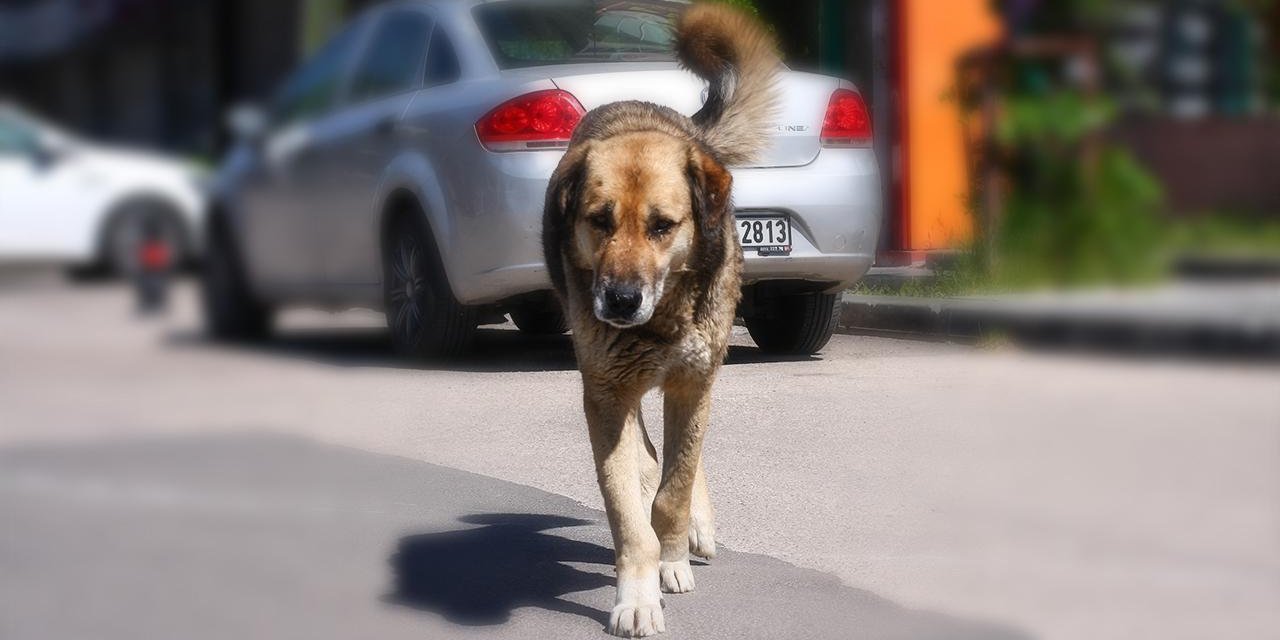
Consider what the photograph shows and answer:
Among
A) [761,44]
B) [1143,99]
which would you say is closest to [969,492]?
[761,44]

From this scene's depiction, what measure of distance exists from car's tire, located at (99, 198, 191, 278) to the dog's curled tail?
1.99 m

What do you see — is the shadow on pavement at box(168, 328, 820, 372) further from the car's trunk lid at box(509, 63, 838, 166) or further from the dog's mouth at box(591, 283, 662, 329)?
the dog's mouth at box(591, 283, 662, 329)

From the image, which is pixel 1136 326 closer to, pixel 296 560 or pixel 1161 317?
pixel 1161 317

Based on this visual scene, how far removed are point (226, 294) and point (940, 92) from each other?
7.64ft

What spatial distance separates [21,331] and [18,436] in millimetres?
807

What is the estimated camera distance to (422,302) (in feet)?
18.1

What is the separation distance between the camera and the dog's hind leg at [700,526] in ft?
12.3

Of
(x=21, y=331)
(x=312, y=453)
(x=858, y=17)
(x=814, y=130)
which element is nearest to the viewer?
(x=21, y=331)

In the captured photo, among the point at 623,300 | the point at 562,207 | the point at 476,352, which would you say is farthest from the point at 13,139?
the point at 476,352

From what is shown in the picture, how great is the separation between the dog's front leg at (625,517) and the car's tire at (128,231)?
1198 millimetres

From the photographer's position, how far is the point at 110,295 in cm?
251

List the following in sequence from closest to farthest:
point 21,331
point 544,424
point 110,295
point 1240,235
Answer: point 1240,235 → point 110,295 → point 21,331 → point 544,424

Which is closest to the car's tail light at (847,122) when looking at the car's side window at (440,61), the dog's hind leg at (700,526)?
the car's side window at (440,61)

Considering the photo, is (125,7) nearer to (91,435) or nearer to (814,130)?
(91,435)
